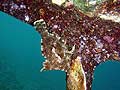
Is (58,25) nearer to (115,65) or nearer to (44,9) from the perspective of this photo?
(44,9)

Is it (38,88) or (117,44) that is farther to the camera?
(38,88)

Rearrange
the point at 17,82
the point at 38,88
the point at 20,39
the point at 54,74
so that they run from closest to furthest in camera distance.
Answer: the point at 17,82 < the point at 38,88 < the point at 54,74 < the point at 20,39

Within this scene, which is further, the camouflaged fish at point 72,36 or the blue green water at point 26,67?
the blue green water at point 26,67

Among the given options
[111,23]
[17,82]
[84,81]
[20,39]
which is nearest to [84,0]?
[111,23]

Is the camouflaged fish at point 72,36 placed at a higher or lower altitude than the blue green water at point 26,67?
higher
